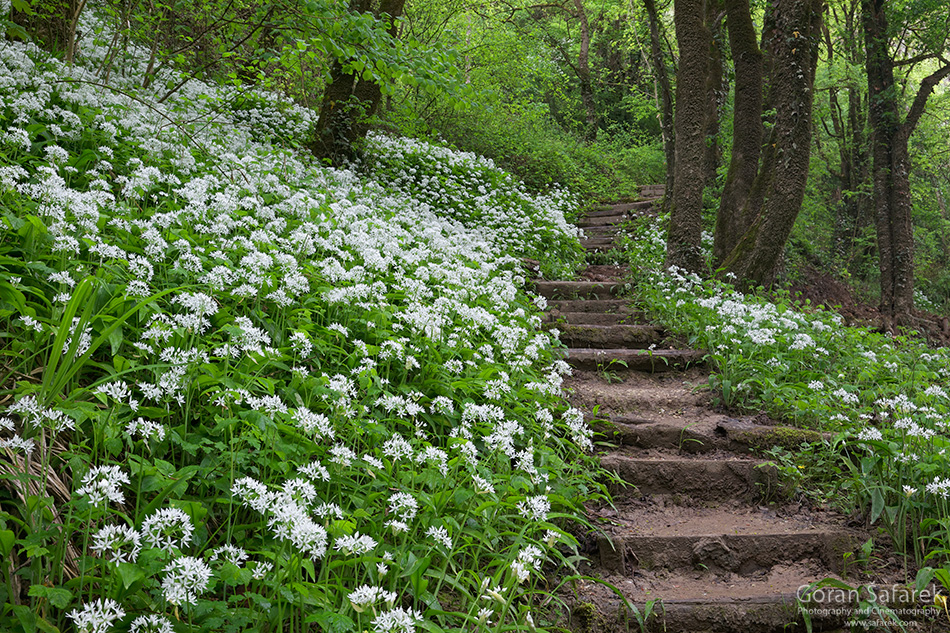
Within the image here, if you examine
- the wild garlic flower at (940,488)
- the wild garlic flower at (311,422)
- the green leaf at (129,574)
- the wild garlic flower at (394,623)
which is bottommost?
the green leaf at (129,574)

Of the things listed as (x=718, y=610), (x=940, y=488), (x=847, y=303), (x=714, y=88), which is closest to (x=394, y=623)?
(x=718, y=610)

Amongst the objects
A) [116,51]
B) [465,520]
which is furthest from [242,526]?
[116,51]

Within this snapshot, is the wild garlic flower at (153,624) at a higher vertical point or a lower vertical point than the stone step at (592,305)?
lower

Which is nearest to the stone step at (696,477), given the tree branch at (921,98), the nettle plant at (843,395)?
the nettle plant at (843,395)

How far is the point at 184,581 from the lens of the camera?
1566 millimetres

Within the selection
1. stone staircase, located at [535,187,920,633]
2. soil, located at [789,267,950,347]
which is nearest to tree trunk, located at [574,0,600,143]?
soil, located at [789,267,950,347]

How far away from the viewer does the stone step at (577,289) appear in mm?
8219

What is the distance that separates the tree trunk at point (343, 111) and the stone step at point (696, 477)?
7.30 metres

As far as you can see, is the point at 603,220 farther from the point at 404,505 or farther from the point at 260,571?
the point at 260,571

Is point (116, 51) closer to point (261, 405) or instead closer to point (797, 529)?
point (261, 405)

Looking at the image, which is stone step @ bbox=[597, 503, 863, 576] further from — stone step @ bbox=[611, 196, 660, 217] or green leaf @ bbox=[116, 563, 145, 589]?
stone step @ bbox=[611, 196, 660, 217]

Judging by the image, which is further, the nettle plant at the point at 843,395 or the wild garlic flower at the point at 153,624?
the nettle plant at the point at 843,395

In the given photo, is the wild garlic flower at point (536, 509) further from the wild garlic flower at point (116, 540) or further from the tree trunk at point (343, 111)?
the tree trunk at point (343, 111)

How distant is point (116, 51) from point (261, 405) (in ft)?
23.9
